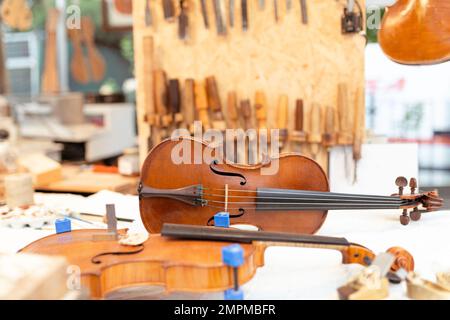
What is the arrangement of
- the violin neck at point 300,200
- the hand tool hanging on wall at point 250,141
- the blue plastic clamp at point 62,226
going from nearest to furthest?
the blue plastic clamp at point 62,226, the violin neck at point 300,200, the hand tool hanging on wall at point 250,141

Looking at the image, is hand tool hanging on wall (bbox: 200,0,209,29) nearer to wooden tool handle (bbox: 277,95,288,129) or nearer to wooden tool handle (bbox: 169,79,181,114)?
wooden tool handle (bbox: 169,79,181,114)

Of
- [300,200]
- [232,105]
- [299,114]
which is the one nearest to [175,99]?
[232,105]

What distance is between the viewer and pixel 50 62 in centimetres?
505

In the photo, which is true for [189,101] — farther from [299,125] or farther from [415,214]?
[415,214]

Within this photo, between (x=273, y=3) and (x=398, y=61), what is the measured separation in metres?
0.89

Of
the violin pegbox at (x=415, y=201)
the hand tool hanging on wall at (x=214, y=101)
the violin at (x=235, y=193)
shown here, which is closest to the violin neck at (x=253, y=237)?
the violin at (x=235, y=193)

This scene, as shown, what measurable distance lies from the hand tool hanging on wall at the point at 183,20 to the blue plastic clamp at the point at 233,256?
5.66 feet

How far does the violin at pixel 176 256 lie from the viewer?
40.9 inches

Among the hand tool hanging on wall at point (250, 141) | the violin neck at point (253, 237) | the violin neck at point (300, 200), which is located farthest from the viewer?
the hand tool hanging on wall at point (250, 141)

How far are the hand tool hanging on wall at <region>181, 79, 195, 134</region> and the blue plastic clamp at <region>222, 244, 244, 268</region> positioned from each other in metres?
1.53

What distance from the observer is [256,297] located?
112 cm

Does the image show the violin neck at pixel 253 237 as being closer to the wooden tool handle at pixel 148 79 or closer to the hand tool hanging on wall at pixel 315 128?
the hand tool hanging on wall at pixel 315 128

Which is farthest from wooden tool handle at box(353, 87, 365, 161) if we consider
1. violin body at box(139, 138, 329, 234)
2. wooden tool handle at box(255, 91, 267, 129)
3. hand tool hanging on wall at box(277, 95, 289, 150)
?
violin body at box(139, 138, 329, 234)

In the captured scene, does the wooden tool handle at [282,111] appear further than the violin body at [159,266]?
Yes
